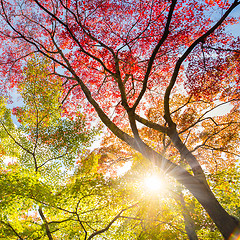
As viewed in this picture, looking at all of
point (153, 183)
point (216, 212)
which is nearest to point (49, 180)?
point (153, 183)

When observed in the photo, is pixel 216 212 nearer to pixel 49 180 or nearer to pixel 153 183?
pixel 153 183

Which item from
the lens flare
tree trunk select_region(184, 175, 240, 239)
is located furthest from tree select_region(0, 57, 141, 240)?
tree trunk select_region(184, 175, 240, 239)

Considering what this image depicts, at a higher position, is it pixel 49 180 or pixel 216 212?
pixel 49 180

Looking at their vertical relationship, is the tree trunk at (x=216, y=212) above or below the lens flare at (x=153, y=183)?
below

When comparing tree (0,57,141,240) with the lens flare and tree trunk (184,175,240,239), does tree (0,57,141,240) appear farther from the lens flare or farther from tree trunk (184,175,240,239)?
tree trunk (184,175,240,239)

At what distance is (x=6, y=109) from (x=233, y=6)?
9.88 metres

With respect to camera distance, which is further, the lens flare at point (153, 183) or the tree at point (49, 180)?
the lens flare at point (153, 183)

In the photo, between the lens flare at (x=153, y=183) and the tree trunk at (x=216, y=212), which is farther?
the lens flare at (x=153, y=183)

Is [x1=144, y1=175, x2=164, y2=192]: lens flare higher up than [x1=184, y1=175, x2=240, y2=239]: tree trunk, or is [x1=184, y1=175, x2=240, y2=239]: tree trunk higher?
[x1=144, y1=175, x2=164, y2=192]: lens flare

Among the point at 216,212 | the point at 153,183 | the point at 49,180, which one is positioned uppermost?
the point at 49,180

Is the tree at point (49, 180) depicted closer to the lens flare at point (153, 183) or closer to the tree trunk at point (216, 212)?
the lens flare at point (153, 183)

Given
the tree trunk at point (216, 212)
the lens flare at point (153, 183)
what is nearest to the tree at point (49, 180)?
the lens flare at point (153, 183)

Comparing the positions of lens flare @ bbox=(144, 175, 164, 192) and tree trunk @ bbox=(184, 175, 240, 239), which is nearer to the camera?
tree trunk @ bbox=(184, 175, 240, 239)

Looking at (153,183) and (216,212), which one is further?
(153,183)
